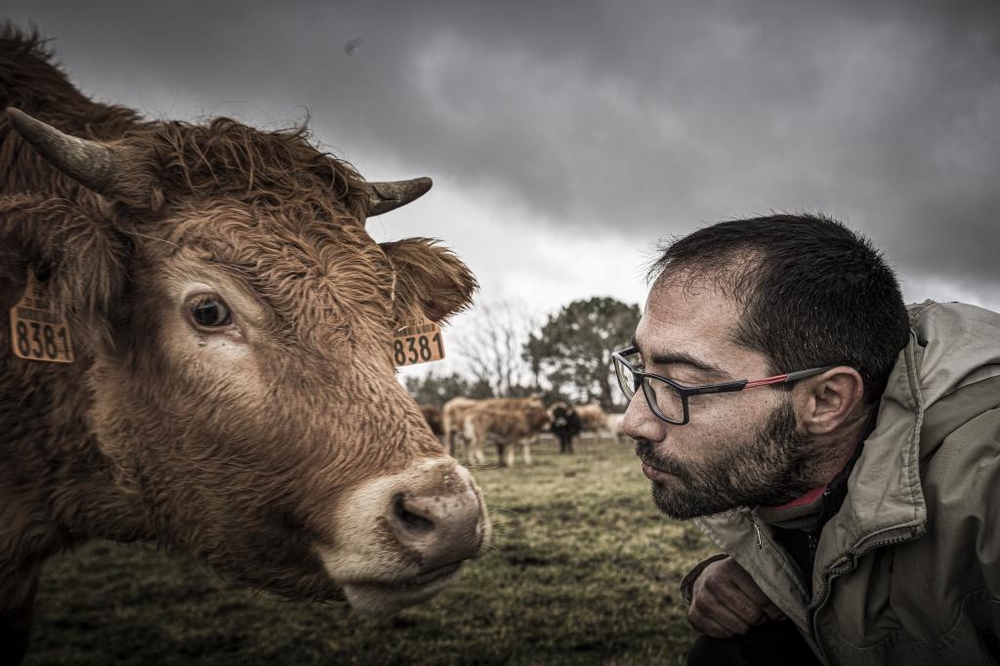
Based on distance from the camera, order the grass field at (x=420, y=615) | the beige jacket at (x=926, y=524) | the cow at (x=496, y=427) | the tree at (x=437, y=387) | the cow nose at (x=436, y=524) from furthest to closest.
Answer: the tree at (x=437, y=387), the cow at (x=496, y=427), the grass field at (x=420, y=615), the cow nose at (x=436, y=524), the beige jacket at (x=926, y=524)

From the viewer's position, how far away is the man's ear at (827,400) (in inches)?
79.3

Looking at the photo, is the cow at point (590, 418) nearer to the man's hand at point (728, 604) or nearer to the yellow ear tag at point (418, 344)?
the yellow ear tag at point (418, 344)

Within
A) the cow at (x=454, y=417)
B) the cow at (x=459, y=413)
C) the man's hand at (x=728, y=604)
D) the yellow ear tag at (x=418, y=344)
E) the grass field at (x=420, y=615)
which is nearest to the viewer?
the man's hand at (x=728, y=604)

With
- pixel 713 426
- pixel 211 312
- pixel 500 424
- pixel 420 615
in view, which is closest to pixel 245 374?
pixel 211 312

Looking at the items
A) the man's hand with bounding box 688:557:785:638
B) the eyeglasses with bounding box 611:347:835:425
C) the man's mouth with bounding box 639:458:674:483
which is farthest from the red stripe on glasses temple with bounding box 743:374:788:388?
the man's hand with bounding box 688:557:785:638

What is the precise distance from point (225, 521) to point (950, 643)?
2.42 meters

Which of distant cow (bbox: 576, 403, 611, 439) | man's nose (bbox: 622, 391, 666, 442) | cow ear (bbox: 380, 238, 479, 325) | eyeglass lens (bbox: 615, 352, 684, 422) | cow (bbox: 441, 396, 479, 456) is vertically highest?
cow ear (bbox: 380, 238, 479, 325)

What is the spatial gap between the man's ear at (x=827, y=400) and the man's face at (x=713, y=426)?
4 centimetres

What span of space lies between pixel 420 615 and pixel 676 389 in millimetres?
4128

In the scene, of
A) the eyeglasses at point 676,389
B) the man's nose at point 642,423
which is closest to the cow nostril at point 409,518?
the man's nose at point 642,423

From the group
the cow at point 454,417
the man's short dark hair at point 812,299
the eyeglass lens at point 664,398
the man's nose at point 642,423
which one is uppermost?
the man's short dark hair at point 812,299

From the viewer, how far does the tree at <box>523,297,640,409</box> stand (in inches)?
1937

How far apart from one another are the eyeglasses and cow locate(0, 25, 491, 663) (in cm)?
74

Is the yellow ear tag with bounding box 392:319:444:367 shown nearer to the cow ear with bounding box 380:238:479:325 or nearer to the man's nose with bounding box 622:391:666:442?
the cow ear with bounding box 380:238:479:325
